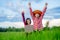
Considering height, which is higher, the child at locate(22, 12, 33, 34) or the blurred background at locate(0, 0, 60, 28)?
the blurred background at locate(0, 0, 60, 28)

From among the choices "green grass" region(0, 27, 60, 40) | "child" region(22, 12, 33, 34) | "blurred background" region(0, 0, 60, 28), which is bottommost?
"green grass" region(0, 27, 60, 40)

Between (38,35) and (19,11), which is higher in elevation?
(19,11)

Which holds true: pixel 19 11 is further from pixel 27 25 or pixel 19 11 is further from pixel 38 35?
pixel 38 35

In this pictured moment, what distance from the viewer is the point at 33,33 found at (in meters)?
1.97

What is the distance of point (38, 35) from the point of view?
195cm

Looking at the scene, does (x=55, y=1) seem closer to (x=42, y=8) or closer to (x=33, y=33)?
(x=42, y=8)

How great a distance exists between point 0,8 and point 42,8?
343 mm

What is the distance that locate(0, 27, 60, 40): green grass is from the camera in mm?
1924

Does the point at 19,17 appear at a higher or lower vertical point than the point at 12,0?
lower

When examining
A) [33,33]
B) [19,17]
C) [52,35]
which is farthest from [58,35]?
[19,17]

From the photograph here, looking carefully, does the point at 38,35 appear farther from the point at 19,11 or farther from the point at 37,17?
the point at 19,11

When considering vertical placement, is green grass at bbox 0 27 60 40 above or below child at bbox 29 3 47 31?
below

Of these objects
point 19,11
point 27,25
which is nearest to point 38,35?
point 27,25

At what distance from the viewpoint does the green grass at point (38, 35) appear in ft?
6.31
